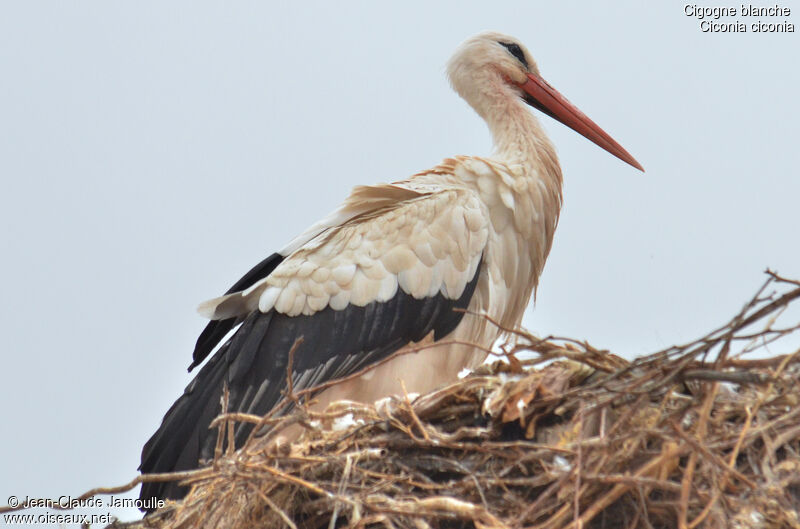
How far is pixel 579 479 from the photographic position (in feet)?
9.88

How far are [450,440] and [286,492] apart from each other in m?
0.54

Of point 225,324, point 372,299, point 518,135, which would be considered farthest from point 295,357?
point 518,135

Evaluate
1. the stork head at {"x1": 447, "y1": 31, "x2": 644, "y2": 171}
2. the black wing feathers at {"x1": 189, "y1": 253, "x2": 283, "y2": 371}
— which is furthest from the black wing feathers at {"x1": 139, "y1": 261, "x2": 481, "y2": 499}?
the stork head at {"x1": 447, "y1": 31, "x2": 644, "y2": 171}

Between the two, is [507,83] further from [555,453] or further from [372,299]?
[555,453]

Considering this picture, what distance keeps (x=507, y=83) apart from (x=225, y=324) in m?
1.89

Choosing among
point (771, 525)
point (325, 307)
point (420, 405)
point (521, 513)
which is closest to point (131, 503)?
point (325, 307)

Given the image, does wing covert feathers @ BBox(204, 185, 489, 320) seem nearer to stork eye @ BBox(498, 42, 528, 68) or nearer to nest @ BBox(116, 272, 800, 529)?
nest @ BBox(116, 272, 800, 529)

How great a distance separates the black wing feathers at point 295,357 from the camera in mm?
4691

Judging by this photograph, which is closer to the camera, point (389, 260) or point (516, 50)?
point (389, 260)

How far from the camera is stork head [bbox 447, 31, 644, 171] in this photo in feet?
19.1

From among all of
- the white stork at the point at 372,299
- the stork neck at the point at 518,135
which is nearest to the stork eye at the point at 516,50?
the stork neck at the point at 518,135

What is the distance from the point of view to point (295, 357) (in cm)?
474

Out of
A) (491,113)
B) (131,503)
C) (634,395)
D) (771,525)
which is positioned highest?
(491,113)

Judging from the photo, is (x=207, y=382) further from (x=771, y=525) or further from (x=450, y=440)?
(x=771, y=525)
